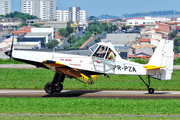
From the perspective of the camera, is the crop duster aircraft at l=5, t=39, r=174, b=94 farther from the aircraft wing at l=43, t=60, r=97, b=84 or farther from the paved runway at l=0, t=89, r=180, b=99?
the paved runway at l=0, t=89, r=180, b=99

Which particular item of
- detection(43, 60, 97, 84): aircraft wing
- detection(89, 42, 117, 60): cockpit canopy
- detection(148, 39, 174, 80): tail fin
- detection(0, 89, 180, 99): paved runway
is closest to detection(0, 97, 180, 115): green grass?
detection(0, 89, 180, 99): paved runway

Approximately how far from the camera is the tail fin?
16859 millimetres

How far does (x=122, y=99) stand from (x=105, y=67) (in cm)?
237

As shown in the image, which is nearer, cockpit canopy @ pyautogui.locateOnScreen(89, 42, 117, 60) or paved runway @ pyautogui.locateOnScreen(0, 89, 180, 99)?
paved runway @ pyautogui.locateOnScreen(0, 89, 180, 99)

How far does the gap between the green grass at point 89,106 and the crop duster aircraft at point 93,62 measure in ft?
6.79

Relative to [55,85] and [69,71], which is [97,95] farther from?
[55,85]

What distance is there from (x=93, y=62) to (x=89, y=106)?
375cm

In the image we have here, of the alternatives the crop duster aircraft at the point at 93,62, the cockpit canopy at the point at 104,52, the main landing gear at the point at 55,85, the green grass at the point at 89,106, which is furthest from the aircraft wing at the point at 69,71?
the green grass at the point at 89,106

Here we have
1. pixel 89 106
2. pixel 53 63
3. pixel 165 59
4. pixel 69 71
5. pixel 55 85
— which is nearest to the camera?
pixel 89 106

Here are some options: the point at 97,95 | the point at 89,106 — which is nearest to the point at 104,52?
the point at 97,95

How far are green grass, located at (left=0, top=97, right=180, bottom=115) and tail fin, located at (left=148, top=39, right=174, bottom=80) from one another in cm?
200

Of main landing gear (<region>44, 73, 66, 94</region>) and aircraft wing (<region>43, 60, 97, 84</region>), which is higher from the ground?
aircraft wing (<region>43, 60, 97, 84</region>)

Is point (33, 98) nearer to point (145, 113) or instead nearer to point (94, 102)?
point (94, 102)

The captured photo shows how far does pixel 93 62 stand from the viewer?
56.5 ft
